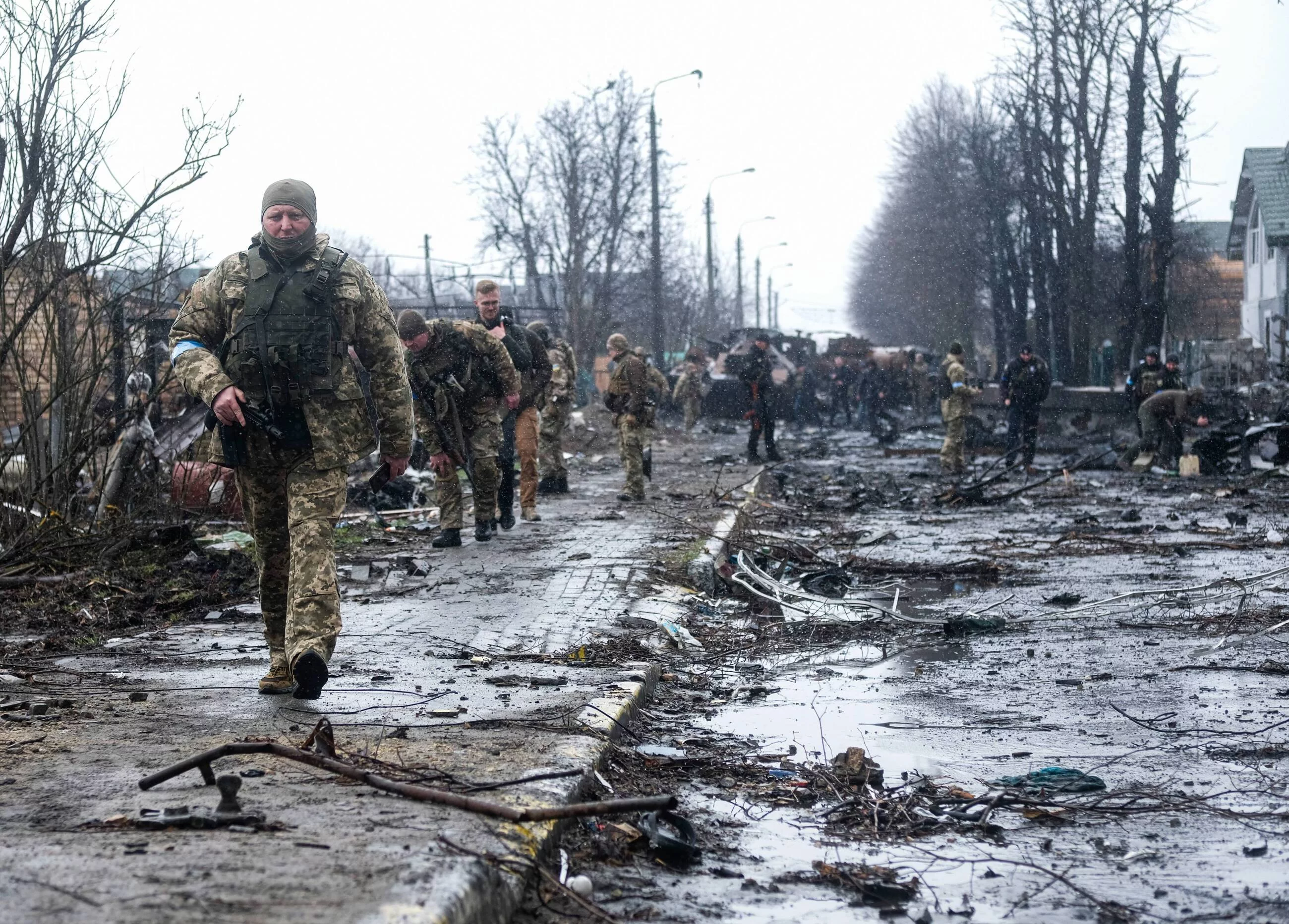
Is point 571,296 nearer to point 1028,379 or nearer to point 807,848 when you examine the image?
point 1028,379

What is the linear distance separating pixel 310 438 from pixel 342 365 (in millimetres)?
284

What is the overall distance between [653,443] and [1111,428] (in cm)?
813

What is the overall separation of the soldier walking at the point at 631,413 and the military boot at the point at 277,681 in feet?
27.5

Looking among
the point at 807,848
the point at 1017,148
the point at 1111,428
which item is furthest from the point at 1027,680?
the point at 1017,148

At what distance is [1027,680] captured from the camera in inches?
222

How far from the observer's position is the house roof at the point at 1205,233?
4869 centimetres

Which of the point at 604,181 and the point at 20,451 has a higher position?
the point at 604,181

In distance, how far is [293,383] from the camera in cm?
456

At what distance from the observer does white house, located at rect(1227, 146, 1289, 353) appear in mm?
39469

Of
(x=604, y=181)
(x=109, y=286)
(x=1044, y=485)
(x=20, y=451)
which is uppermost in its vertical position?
(x=604, y=181)

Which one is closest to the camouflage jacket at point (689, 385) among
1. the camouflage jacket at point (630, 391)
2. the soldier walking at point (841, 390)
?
the soldier walking at point (841, 390)

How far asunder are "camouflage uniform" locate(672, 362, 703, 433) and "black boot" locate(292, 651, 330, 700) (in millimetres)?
23699

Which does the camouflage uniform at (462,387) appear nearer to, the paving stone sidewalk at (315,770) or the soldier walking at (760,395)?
the paving stone sidewalk at (315,770)

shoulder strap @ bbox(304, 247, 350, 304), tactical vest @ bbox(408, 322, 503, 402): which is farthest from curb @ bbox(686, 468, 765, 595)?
shoulder strap @ bbox(304, 247, 350, 304)
